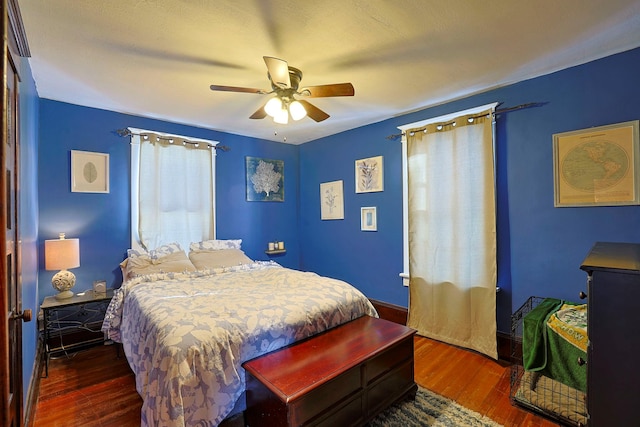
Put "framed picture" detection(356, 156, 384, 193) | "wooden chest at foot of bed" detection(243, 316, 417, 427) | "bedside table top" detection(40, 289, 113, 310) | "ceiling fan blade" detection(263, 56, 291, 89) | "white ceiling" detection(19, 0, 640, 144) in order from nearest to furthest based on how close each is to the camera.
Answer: "wooden chest at foot of bed" detection(243, 316, 417, 427) → "white ceiling" detection(19, 0, 640, 144) → "ceiling fan blade" detection(263, 56, 291, 89) → "bedside table top" detection(40, 289, 113, 310) → "framed picture" detection(356, 156, 384, 193)

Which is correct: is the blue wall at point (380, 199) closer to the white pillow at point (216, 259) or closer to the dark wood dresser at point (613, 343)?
the white pillow at point (216, 259)

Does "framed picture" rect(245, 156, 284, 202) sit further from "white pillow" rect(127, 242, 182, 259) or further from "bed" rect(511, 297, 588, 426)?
"bed" rect(511, 297, 588, 426)

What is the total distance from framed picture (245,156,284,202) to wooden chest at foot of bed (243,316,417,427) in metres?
2.76

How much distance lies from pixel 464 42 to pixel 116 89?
2924 millimetres

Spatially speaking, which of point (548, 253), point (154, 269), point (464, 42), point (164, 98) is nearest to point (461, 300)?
point (548, 253)

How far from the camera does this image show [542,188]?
2527 mm

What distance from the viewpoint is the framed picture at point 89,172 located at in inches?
119

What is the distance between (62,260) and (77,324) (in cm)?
78

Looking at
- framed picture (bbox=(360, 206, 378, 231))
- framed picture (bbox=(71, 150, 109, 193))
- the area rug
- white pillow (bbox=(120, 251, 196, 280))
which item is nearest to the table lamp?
white pillow (bbox=(120, 251, 196, 280))

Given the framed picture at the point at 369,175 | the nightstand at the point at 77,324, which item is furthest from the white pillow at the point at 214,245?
the framed picture at the point at 369,175

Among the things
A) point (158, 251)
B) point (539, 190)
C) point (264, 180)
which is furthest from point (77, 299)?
point (539, 190)

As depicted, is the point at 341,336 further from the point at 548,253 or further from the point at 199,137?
the point at 199,137

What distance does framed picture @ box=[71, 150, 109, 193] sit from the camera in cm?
303

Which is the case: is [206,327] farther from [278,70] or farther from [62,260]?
[62,260]
